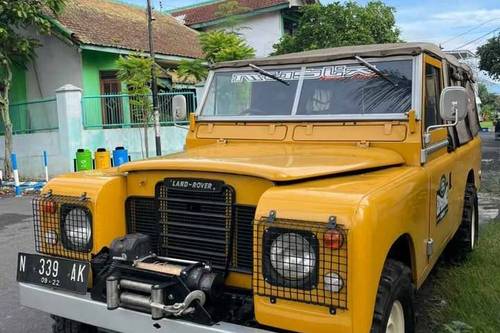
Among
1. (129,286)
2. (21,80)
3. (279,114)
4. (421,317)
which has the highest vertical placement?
(21,80)

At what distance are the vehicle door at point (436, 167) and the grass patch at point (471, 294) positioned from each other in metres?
0.49

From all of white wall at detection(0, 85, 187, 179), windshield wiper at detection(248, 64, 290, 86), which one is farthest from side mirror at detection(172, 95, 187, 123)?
white wall at detection(0, 85, 187, 179)

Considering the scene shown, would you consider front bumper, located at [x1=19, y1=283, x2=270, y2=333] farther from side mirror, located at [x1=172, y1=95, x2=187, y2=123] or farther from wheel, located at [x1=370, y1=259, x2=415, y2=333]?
side mirror, located at [x1=172, y1=95, x2=187, y2=123]

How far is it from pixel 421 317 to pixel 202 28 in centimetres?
2172

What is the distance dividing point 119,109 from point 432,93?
37.9 ft

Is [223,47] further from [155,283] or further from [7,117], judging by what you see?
[155,283]

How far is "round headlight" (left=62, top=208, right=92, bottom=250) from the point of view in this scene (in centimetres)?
328

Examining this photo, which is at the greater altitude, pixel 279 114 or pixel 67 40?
pixel 67 40

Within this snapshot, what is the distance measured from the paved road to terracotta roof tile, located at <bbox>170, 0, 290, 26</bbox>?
1301 cm

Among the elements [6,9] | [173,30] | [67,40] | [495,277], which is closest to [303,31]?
[173,30]

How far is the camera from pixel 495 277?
4.89 meters

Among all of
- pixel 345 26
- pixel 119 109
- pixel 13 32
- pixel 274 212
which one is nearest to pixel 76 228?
pixel 274 212

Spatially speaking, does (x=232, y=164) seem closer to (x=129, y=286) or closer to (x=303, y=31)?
(x=129, y=286)

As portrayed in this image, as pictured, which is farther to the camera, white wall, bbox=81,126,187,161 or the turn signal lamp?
white wall, bbox=81,126,187,161
